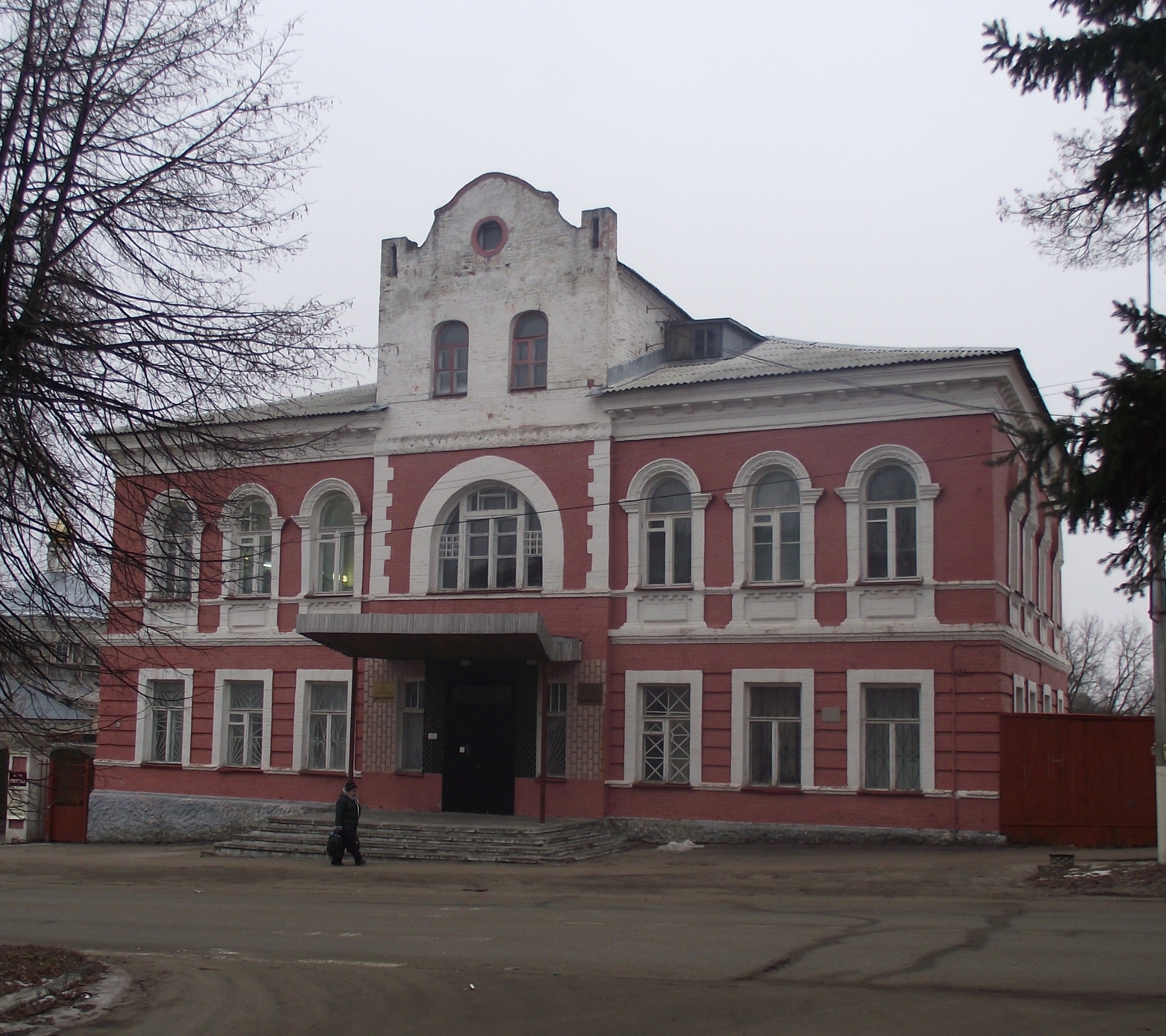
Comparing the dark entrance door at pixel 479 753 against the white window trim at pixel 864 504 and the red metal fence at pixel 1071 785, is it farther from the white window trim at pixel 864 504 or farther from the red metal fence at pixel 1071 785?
the red metal fence at pixel 1071 785

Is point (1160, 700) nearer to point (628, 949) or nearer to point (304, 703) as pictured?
point (628, 949)

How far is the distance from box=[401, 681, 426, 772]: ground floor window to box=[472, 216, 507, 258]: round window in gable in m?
8.83

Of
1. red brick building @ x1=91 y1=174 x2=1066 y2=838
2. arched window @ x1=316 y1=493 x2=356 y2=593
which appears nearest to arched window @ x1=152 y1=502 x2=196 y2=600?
red brick building @ x1=91 y1=174 x2=1066 y2=838

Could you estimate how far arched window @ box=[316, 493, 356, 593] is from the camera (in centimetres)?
2761

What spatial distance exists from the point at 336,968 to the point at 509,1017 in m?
2.68

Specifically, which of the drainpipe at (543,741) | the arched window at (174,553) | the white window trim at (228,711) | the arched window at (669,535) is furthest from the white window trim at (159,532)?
the white window trim at (228,711)

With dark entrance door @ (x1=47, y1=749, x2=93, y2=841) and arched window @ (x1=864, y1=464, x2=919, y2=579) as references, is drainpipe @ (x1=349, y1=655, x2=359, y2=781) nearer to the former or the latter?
dark entrance door @ (x1=47, y1=749, x2=93, y2=841)

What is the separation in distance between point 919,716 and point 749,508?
4735 millimetres

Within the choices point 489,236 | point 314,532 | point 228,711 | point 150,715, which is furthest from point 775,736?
point 150,715

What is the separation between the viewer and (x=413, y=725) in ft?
86.3

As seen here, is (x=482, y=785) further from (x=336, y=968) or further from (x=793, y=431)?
(x=336, y=968)

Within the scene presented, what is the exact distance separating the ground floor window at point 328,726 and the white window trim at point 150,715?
2543 millimetres

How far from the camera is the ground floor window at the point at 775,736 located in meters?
23.1

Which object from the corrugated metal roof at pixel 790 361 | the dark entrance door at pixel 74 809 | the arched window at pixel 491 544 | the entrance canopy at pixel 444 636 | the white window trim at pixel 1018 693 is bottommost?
the dark entrance door at pixel 74 809
